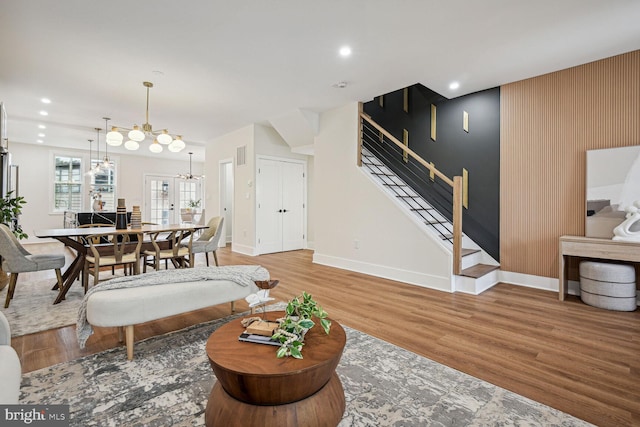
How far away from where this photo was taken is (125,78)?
4059 mm

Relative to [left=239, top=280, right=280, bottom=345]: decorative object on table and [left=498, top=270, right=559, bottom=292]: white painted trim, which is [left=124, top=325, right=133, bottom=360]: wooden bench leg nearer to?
[left=239, top=280, right=280, bottom=345]: decorative object on table

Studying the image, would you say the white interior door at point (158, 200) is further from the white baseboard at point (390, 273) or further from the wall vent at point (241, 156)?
the white baseboard at point (390, 273)

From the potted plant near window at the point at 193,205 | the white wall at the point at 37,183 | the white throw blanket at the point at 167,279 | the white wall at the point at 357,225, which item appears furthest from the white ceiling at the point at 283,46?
the potted plant near window at the point at 193,205

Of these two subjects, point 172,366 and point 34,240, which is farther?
point 34,240

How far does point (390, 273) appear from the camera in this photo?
4.64m

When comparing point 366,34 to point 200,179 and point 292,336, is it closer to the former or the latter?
point 292,336

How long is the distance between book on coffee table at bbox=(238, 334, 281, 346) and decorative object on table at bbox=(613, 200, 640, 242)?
3.86m

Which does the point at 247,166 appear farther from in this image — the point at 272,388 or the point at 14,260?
the point at 272,388

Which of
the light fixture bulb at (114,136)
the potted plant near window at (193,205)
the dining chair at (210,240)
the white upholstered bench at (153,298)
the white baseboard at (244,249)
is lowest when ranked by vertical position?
the white baseboard at (244,249)

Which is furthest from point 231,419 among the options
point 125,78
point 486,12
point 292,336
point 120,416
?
point 125,78

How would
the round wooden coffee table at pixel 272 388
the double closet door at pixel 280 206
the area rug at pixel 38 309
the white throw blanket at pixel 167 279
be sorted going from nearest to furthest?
the round wooden coffee table at pixel 272 388, the white throw blanket at pixel 167 279, the area rug at pixel 38 309, the double closet door at pixel 280 206

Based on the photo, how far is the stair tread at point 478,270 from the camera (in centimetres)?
388

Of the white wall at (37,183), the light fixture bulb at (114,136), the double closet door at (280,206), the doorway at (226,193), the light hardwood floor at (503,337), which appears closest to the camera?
the light hardwood floor at (503,337)

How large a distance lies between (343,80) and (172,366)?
12.5 feet
